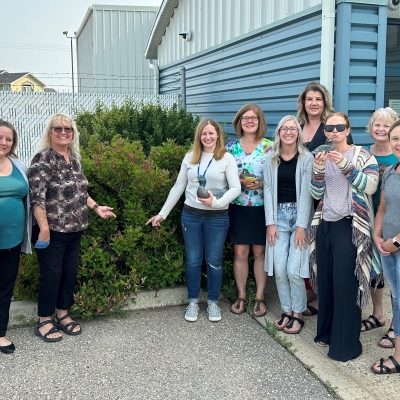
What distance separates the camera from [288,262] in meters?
4.18

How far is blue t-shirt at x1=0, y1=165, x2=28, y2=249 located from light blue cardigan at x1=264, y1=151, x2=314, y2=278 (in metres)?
1.95

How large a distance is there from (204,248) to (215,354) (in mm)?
1020

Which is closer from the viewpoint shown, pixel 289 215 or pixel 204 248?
pixel 289 215

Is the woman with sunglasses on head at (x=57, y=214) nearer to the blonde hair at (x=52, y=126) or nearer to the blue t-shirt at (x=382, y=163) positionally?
the blonde hair at (x=52, y=126)

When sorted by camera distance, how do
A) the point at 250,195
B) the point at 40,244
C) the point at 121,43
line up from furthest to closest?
the point at 121,43 → the point at 250,195 → the point at 40,244

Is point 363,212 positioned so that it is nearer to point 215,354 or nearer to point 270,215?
point 270,215

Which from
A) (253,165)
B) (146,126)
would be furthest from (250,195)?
(146,126)

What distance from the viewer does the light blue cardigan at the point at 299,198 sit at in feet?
13.2

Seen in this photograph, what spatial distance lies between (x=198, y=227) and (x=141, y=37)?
14864 millimetres

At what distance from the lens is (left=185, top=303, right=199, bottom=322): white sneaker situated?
14.7ft

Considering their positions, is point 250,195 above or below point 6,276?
above

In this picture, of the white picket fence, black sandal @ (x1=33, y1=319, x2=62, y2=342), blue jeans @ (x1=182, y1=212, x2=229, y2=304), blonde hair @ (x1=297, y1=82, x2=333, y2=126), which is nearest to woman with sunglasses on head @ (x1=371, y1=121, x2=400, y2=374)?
blonde hair @ (x1=297, y1=82, x2=333, y2=126)

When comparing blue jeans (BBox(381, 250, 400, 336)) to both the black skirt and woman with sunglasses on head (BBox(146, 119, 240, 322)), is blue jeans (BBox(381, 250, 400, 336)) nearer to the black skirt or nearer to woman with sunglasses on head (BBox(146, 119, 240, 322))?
the black skirt

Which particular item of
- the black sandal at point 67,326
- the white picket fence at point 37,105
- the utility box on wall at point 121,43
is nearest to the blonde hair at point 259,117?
Result: the black sandal at point 67,326
